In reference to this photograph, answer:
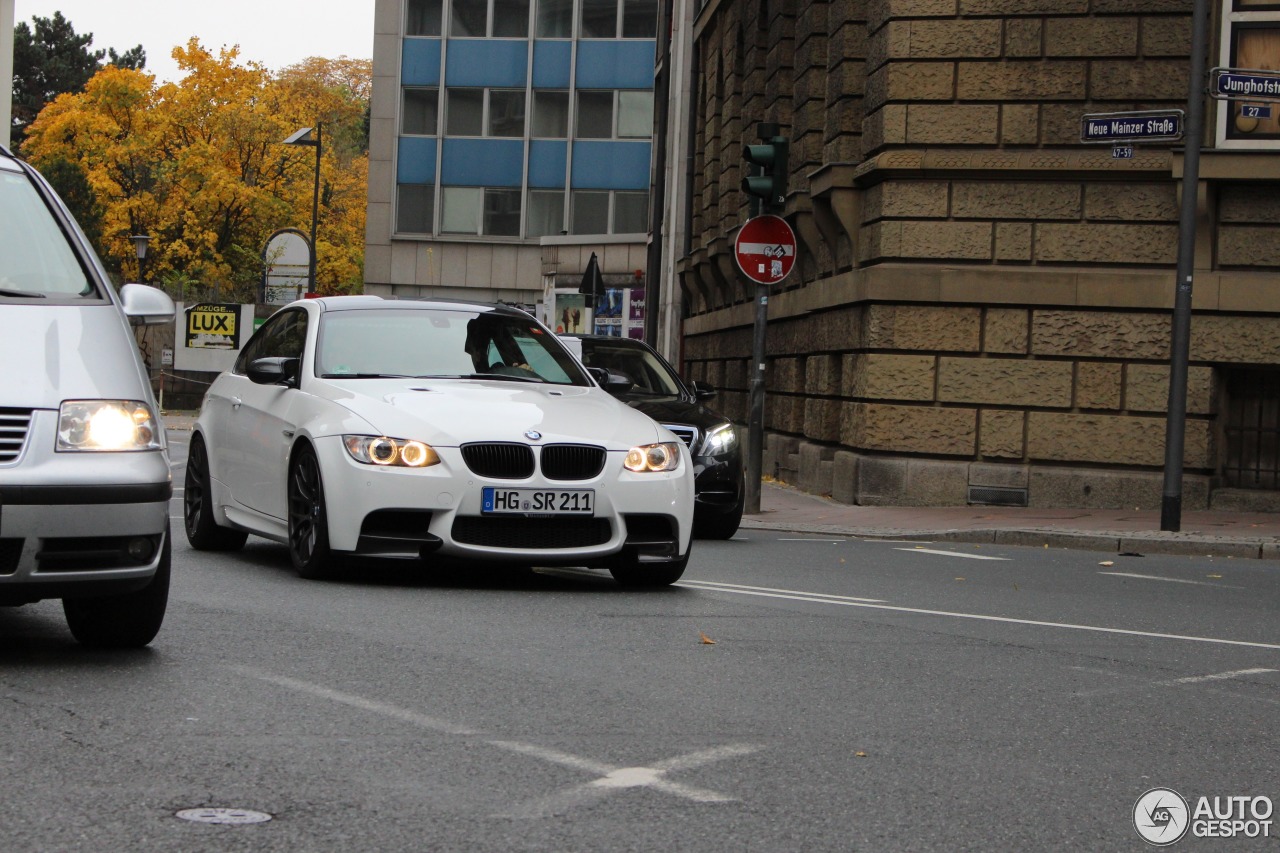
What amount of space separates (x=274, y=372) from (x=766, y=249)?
27.0 feet

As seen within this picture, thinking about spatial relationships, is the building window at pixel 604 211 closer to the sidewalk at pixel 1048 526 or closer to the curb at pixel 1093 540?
the sidewalk at pixel 1048 526

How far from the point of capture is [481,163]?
53.8 meters

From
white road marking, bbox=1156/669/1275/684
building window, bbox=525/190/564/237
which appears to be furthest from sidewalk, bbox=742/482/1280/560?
building window, bbox=525/190/564/237

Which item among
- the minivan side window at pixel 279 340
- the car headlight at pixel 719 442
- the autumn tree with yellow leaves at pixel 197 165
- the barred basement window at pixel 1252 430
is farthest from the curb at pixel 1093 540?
the autumn tree with yellow leaves at pixel 197 165

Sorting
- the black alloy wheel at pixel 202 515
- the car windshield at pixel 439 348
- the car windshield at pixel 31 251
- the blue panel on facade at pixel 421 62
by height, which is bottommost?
the black alloy wheel at pixel 202 515

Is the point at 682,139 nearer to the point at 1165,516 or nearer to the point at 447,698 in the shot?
the point at 1165,516

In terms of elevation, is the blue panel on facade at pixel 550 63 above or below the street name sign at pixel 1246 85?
above

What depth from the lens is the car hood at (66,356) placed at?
5.80 meters

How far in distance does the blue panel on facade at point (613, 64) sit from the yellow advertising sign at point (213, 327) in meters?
16.7

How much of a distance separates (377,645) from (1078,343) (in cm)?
1173

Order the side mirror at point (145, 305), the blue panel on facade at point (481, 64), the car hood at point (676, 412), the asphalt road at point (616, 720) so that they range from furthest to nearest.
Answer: the blue panel on facade at point (481, 64) → the car hood at point (676, 412) → the side mirror at point (145, 305) → the asphalt road at point (616, 720)

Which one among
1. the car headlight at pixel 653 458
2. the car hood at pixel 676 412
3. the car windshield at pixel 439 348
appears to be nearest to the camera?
the car headlight at pixel 653 458

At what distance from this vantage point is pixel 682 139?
35.7m

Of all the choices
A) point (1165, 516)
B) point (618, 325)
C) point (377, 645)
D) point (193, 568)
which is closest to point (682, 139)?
point (618, 325)
